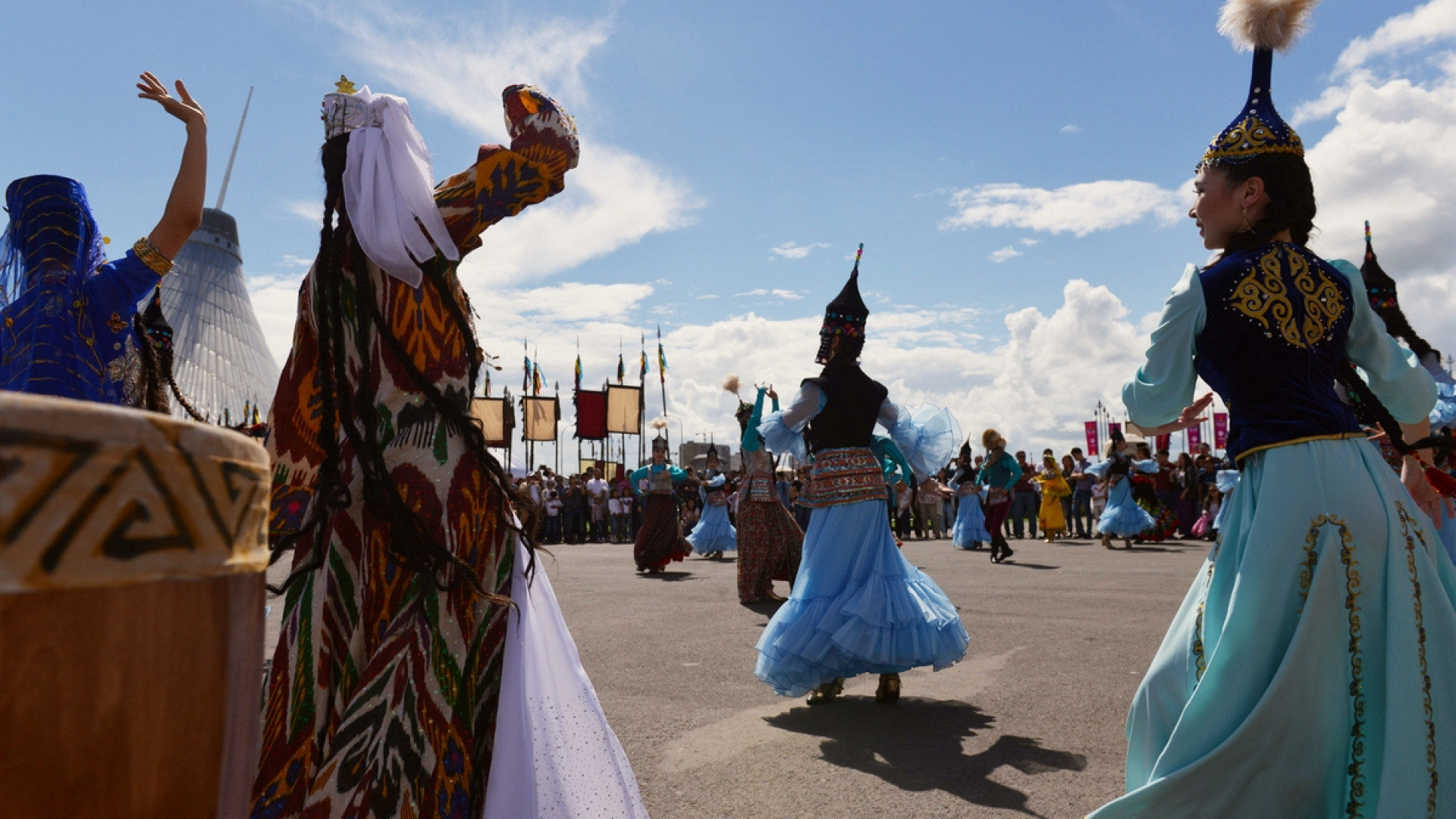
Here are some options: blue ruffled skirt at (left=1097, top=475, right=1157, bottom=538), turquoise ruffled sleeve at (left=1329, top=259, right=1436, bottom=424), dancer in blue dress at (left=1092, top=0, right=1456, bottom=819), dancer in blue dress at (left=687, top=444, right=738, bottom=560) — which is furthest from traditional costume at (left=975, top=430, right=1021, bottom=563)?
dancer in blue dress at (left=1092, top=0, right=1456, bottom=819)

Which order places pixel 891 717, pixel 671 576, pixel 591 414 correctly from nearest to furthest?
pixel 891 717
pixel 671 576
pixel 591 414

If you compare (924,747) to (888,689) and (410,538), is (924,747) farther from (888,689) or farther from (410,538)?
(410,538)

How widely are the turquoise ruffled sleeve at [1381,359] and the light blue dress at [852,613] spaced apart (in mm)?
2431

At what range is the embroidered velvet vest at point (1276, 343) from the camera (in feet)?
8.04

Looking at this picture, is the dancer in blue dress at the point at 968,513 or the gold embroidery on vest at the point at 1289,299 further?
the dancer in blue dress at the point at 968,513

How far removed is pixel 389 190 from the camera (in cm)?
223

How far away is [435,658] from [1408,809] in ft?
6.99

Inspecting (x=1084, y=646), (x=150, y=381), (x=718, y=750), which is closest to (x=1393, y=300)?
(x=1084, y=646)

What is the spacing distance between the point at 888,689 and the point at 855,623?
1.56ft

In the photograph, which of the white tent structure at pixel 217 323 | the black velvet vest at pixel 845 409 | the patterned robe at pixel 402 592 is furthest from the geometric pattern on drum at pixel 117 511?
the white tent structure at pixel 217 323

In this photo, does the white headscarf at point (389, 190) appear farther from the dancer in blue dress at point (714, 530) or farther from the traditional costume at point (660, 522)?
the dancer in blue dress at point (714, 530)

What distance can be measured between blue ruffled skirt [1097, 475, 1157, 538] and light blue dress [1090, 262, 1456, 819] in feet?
50.4

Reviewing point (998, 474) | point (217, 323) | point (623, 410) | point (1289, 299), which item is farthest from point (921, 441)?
point (217, 323)

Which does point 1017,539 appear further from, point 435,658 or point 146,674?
point 146,674
